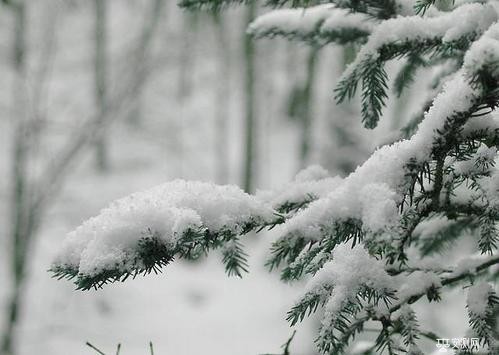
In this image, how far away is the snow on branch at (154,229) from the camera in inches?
37.5

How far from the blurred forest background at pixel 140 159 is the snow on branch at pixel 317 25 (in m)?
0.15

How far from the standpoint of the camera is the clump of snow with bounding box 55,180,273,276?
3.15 ft

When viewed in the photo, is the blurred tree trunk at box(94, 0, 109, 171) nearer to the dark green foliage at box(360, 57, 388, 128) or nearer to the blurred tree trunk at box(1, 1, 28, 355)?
the blurred tree trunk at box(1, 1, 28, 355)

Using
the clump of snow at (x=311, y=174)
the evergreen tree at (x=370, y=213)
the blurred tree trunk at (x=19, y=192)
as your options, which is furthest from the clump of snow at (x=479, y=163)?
the blurred tree trunk at (x=19, y=192)

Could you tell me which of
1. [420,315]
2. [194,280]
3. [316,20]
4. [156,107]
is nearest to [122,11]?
[156,107]

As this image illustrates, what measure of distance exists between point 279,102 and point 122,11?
10650 mm

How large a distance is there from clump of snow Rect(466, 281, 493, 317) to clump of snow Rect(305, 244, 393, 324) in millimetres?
288

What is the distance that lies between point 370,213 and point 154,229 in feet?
1.36

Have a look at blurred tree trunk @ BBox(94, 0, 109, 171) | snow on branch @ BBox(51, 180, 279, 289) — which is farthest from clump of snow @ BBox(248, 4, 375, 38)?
blurred tree trunk @ BBox(94, 0, 109, 171)

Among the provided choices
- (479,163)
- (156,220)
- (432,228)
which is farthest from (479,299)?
(156,220)

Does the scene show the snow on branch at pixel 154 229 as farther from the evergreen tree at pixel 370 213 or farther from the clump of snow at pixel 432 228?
the clump of snow at pixel 432 228

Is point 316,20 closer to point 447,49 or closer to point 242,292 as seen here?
point 447,49

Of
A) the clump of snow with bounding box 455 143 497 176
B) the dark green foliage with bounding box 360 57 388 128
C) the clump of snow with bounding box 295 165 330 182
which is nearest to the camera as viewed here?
the clump of snow with bounding box 455 143 497 176

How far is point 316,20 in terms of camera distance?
1828mm
